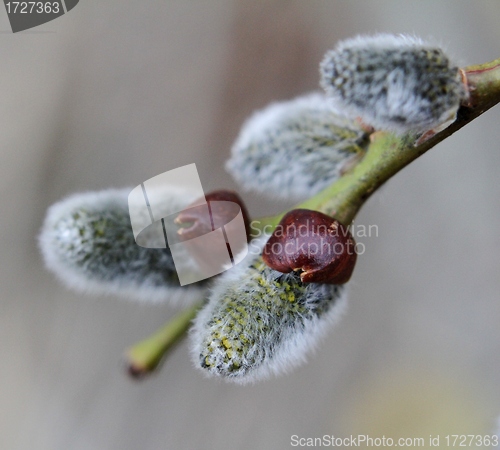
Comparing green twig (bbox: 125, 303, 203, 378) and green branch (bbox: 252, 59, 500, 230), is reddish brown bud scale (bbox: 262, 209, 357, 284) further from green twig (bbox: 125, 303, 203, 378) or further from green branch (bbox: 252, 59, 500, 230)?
green twig (bbox: 125, 303, 203, 378)

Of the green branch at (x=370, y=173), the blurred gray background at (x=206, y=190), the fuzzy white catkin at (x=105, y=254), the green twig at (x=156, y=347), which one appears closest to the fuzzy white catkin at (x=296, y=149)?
the green branch at (x=370, y=173)

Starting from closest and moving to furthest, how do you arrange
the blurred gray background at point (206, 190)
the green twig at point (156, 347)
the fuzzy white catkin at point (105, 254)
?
1. the fuzzy white catkin at point (105, 254)
2. the green twig at point (156, 347)
3. the blurred gray background at point (206, 190)

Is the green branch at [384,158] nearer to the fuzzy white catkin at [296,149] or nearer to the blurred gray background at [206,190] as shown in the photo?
the fuzzy white catkin at [296,149]

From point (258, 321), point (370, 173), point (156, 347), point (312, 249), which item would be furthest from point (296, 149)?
point (156, 347)

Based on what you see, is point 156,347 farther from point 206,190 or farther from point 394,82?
point 206,190

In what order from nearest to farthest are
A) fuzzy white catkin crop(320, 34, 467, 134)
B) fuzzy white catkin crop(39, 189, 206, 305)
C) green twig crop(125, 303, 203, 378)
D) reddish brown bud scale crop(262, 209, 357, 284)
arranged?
1. fuzzy white catkin crop(320, 34, 467, 134)
2. reddish brown bud scale crop(262, 209, 357, 284)
3. fuzzy white catkin crop(39, 189, 206, 305)
4. green twig crop(125, 303, 203, 378)

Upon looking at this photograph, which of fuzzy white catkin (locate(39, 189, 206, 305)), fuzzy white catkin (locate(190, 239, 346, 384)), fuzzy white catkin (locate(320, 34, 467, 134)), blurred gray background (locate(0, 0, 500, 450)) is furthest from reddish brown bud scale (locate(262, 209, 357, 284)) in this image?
blurred gray background (locate(0, 0, 500, 450))
